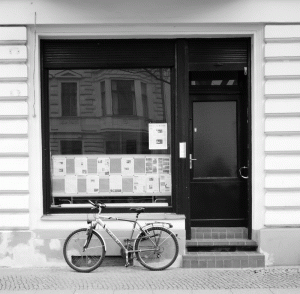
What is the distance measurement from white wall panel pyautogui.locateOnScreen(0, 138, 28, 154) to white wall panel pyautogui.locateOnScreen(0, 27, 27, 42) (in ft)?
5.11

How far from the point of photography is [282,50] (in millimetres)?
7762

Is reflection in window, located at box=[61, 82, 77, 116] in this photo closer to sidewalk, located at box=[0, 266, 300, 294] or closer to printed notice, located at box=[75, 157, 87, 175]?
printed notice, located at box=[75, 157, 87, 175]

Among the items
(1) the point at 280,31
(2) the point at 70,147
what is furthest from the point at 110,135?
(1) the point at 280,31

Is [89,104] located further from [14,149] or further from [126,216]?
[126,216]

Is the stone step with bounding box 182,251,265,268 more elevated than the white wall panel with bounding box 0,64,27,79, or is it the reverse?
the white wall panel with bounding box 0,64,27,79

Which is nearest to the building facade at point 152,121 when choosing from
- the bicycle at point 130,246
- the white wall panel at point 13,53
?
the white wall panel at point 13,53

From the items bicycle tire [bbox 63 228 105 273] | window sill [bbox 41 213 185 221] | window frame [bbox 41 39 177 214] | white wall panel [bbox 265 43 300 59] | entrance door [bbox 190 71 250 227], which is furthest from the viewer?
entrance door [bbox 190 71 250 227]

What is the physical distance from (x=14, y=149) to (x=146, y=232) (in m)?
2.44

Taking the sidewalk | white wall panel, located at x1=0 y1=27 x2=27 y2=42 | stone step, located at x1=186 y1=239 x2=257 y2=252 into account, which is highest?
white wall panel, located at x1=0 y1=27 x2=27 y2=42

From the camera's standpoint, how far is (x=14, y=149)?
781 cm

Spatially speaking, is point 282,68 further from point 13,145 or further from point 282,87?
point 13,145

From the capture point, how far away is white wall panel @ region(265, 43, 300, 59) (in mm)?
7746

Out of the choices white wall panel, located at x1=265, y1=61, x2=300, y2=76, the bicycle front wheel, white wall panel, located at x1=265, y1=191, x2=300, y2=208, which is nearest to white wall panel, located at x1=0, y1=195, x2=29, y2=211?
the bicycle front wheel

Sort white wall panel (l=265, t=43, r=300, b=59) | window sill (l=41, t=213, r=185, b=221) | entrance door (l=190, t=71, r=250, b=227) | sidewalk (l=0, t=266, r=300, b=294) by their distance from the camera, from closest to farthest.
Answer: sidewalk (l=0, t=266, r=300, b=294), white wall panel (l=265, t=43, r=300, b=59), window sill (l=41, t=213, r=185, b=221), entrance door (l=190, t=71, r=250, b=227)
